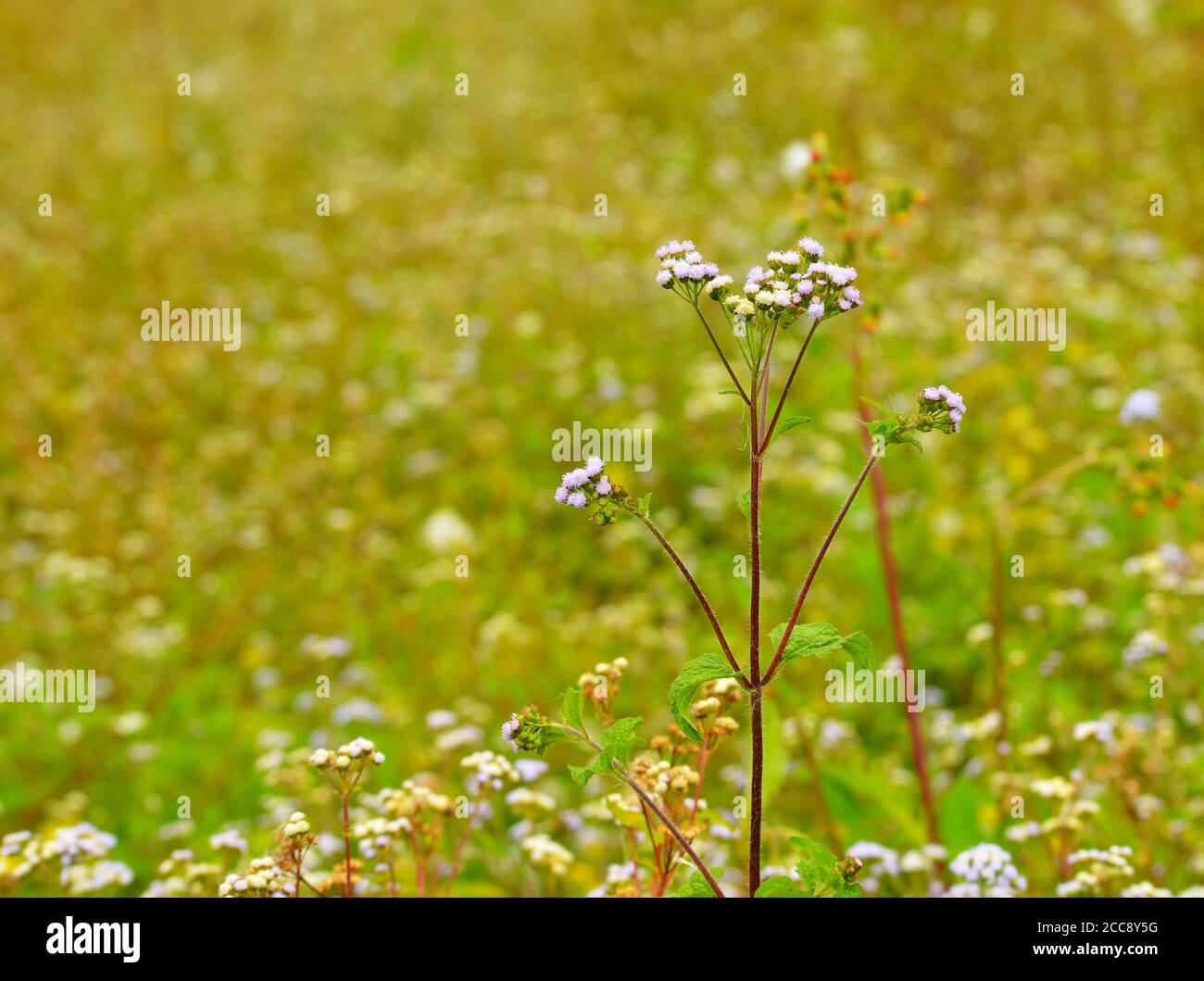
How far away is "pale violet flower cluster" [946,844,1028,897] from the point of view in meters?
2.14

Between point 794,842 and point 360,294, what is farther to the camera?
point 360,294

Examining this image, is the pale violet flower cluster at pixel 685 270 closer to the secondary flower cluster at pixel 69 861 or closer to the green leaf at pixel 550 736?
the green leaf at pixel 550 736

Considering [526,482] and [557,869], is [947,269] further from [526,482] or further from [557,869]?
[557,869]

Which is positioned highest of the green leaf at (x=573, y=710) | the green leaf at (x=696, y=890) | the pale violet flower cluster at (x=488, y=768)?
the green leaf at (x=573, y=710)

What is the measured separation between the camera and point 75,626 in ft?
16.3

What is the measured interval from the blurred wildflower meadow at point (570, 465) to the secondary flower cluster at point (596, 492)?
0.43 m

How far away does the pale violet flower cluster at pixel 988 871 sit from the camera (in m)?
2.14

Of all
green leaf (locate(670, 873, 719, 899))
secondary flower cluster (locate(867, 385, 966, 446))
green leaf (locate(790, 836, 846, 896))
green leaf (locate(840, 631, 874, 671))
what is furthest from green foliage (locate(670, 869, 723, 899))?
secondary flower cluster (locate(867, 385, 966, 446))

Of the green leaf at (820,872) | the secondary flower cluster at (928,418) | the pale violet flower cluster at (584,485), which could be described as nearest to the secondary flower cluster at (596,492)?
the pale violet flower cluster at (584,485)

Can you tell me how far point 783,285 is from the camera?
5.13ft

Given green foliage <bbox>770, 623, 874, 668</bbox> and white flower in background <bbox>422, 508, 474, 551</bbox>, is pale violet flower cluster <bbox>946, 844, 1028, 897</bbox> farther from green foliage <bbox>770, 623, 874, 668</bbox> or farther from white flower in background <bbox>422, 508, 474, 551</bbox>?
white flower in background <bbox>422, 508, 474, 551</bbox>

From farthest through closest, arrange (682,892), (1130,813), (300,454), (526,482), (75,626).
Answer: (300,454) → (526,482) → (75,626) → (1130,813) → (682,892)

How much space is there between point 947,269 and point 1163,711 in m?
4.54
